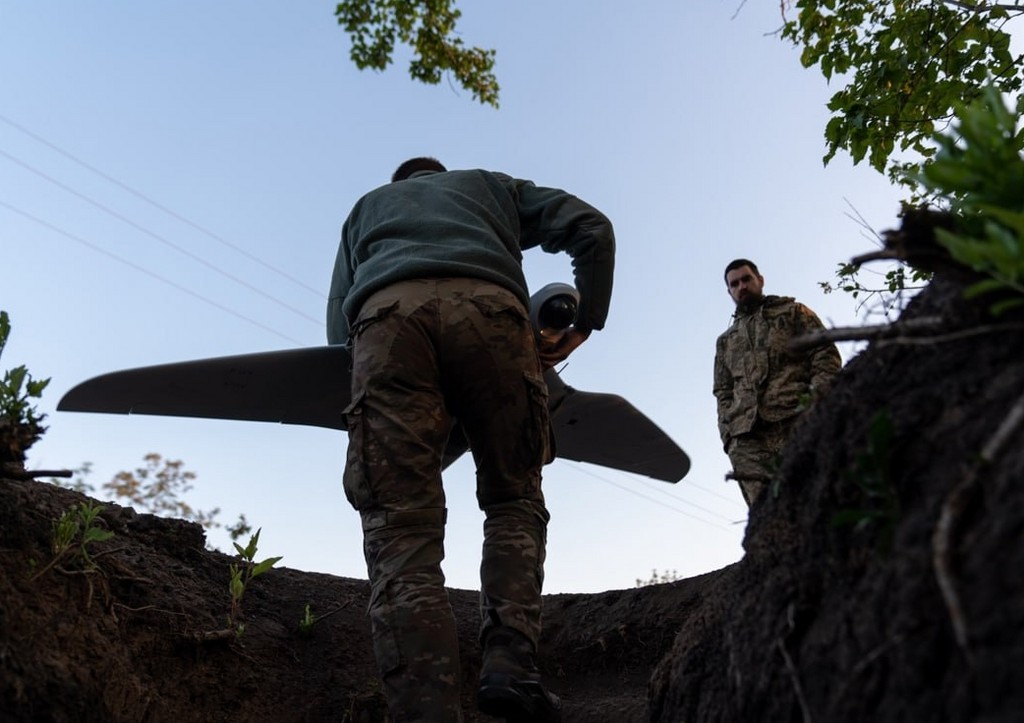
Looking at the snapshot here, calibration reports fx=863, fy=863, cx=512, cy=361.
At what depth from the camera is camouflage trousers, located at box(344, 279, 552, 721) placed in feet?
7.88

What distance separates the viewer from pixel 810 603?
4.78 feet

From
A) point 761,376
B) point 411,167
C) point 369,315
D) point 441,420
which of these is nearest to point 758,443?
point 761,376

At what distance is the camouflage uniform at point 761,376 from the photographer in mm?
5367

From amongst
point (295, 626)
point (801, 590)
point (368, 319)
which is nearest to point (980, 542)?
point (801, 590)

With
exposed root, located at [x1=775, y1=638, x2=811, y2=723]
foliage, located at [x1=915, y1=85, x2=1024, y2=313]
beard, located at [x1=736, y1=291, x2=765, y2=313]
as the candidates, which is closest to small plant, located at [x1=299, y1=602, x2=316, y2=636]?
exposed root, located at [x1=775, y1=638, x2=811, y2=723]

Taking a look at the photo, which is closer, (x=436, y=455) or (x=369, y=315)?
(x=436, y=455)

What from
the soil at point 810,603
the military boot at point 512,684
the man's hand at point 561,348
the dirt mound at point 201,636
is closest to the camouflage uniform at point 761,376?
the dirt mound at point 201,636

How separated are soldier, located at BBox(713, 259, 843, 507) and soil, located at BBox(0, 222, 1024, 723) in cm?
234

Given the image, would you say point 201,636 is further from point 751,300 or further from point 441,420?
point 751,300

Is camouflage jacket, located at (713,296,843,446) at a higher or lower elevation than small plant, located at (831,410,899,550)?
higher

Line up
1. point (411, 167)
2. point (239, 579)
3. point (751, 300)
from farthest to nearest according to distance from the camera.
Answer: point (751, 300)
point (411, 167)
point (239, 579)

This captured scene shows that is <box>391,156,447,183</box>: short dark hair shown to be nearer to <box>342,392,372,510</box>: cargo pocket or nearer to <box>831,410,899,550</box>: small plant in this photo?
<box>342,392,372,510</box>: cargo pocket

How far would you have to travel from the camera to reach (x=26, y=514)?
2648 mm

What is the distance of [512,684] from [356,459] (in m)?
0.79
